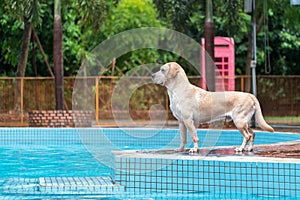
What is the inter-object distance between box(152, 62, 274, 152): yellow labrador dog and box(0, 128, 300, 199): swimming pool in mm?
803

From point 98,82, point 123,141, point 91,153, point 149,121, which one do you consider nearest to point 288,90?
point 149,121

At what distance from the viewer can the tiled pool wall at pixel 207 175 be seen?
784 centimetres

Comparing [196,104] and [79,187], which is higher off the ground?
[196,104]

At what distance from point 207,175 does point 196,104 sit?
1.23 meters

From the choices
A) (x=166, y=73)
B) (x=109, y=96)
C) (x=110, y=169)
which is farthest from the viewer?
(x=109, y=96)

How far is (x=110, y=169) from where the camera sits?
10664 mm

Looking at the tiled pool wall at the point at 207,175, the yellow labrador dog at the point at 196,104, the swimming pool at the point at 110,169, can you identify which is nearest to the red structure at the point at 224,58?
the swimming pool at the point at 110,169

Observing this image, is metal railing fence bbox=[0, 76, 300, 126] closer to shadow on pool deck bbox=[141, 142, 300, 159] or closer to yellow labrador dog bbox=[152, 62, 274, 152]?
shadow on pool deck bbox=[141, 142, 300, 159]

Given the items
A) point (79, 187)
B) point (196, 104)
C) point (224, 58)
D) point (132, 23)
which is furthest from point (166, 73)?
point (132, 23)

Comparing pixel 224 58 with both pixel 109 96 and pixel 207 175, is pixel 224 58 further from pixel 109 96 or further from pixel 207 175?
pixel 207 175

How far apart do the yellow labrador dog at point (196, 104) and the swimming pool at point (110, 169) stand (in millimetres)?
803

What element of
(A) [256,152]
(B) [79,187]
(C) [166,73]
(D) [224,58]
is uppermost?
(D) [224,58]

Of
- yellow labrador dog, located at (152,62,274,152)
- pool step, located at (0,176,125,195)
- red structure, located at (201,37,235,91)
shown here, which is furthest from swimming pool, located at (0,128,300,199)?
red structure, located at (201,37,235,91)

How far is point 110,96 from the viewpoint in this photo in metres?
21.6
